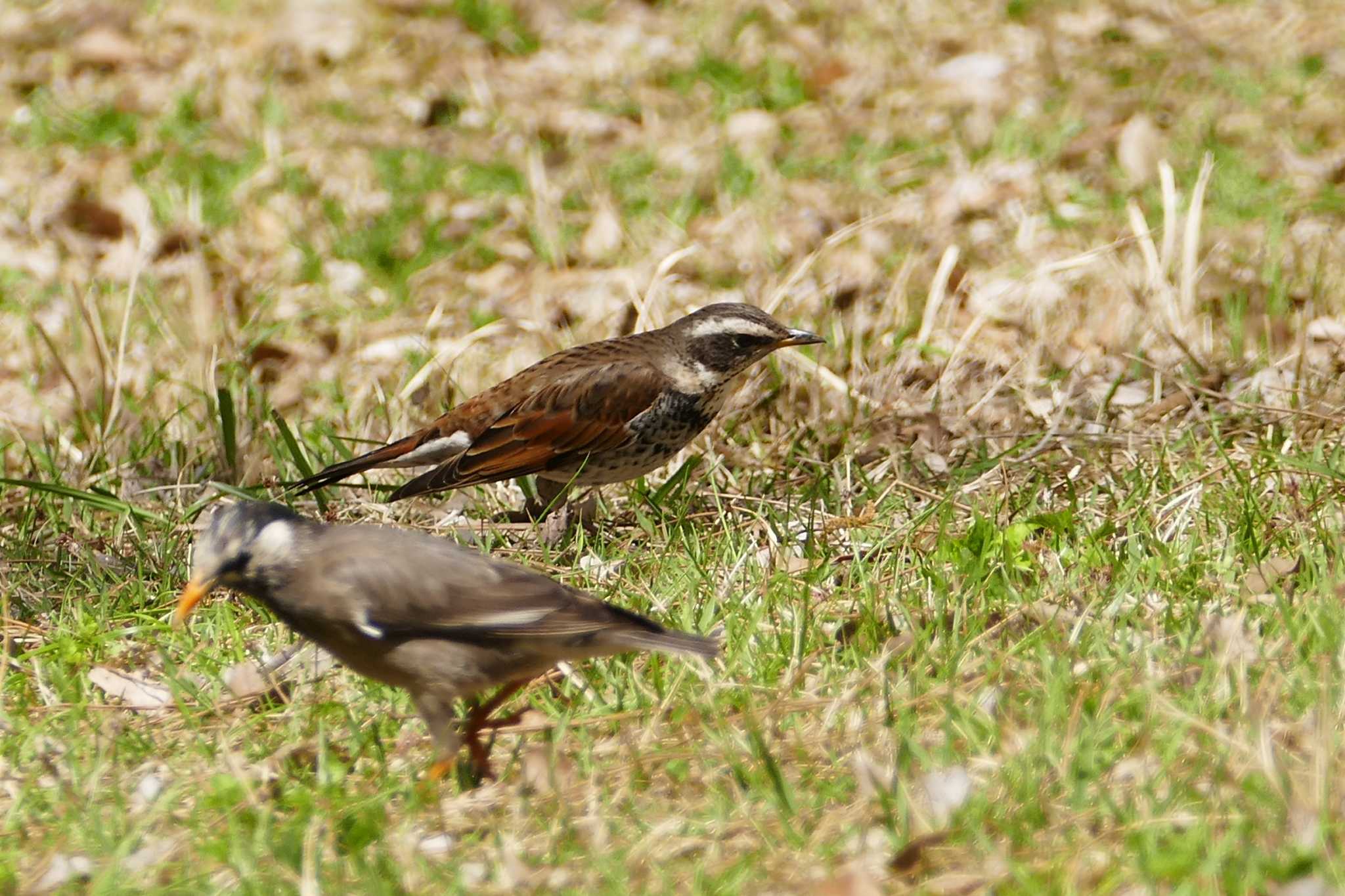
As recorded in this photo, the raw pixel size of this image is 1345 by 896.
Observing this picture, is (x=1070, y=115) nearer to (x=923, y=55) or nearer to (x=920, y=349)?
(x=923, y=55)

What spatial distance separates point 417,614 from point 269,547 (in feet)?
1.30

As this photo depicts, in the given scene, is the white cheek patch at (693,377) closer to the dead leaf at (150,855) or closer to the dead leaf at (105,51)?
the dead leaf at (150,855)

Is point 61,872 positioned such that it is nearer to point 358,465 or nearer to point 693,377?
point 358,465

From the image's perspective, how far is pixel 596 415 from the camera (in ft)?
20.2

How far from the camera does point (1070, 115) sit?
10492 millimetres

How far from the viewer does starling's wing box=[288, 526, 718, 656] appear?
4.01m

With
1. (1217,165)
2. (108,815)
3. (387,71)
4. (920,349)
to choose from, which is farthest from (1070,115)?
(108,815)

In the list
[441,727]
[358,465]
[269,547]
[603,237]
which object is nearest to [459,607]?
[441,727]

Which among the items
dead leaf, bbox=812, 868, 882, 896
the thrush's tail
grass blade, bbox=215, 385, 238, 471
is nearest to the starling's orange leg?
dead leaf, bbox=812, 868, 882, 896

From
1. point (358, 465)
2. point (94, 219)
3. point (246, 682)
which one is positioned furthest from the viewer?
point (94, 219)

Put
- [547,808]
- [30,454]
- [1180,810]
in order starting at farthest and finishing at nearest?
[30,454]
[547,808]
[1180,810]

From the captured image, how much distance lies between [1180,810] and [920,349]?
4.03 meters

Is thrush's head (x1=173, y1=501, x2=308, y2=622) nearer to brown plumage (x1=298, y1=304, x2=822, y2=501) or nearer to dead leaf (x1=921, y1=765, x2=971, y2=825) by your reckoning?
dead leaf (x1=921, y1=765, x2=971, y2=825)

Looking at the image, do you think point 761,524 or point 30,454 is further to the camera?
point 30,454
